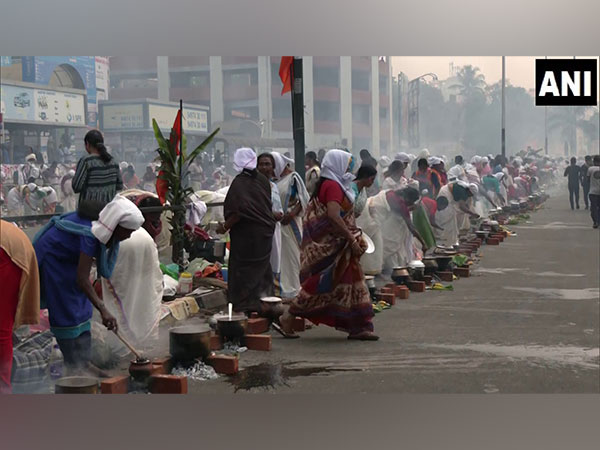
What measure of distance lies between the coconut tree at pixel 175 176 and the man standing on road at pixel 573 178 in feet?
15.9

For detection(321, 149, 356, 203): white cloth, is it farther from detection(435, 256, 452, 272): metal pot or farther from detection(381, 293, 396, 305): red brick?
detection(435, 256, 452, 272): metal pot

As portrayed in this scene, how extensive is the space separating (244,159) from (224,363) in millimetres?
2183

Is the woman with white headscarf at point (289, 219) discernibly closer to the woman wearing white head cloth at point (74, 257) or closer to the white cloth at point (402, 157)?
the white cloth at point (402, 157)

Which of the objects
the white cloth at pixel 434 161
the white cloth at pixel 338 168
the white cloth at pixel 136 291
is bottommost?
the white cloth at pixel 136 291

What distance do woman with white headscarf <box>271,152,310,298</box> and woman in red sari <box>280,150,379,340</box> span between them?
3.30 ft

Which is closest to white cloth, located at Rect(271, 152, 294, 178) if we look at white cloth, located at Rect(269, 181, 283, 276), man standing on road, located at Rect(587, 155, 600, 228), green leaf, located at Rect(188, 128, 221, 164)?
white cloth, located at Rect(269, 181, 283, 276)

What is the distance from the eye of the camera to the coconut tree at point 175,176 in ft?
26.0

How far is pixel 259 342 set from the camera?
6766 millimetres

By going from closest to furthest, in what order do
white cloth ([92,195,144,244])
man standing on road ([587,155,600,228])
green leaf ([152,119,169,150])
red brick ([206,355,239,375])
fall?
white cloth ([92,195,144,244]) < red brick ([206,355,239,375]) < green leaf ([152,119,169,150]) < man standing on road ([587,155,600,228])

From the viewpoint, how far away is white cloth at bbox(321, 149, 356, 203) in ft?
23.1

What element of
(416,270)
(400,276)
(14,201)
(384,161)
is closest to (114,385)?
(384,161)

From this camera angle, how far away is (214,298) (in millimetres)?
7977

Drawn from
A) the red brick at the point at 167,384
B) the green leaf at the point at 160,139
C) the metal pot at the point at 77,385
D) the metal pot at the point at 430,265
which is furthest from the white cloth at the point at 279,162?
the metal pot at the point at 77,385
